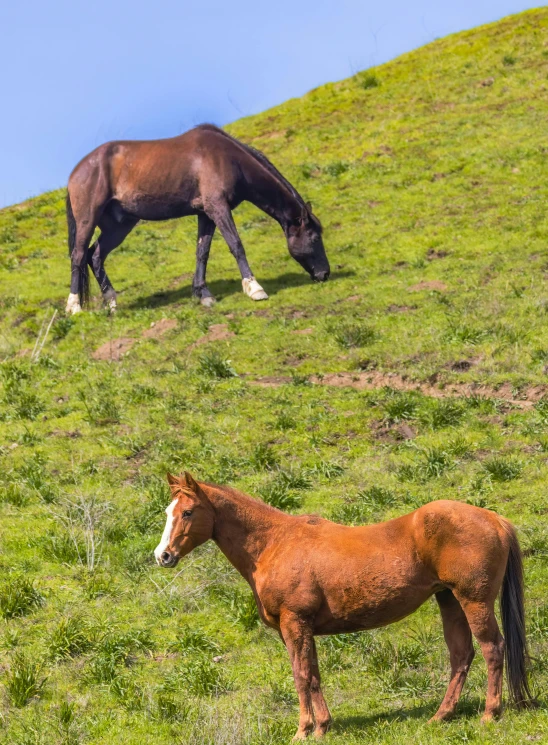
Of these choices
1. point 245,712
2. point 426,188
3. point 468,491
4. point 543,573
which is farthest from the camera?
point 426,188

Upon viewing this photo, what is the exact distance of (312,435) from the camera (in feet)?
52.0

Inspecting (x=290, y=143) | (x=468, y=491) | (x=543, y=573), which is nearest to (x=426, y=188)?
(x=290, y=143)

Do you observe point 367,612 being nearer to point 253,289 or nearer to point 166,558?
point 166,558

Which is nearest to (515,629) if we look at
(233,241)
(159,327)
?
(159,327)

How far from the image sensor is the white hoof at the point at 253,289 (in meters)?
23.4

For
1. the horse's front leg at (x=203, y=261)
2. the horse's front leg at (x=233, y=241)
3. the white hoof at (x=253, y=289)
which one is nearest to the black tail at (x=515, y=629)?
the white hoof at (x=253, y=289)

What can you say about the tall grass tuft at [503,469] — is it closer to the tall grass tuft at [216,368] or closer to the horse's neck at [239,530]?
the horse's neck at [239,530]

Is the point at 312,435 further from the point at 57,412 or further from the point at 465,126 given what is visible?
the point at 465,126

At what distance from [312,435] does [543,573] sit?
18.5 ft

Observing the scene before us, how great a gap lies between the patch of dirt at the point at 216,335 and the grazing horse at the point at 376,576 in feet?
41.5

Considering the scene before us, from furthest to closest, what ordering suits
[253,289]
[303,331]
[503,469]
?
1. [253,289]
2. [303,331]
3. [503,469]

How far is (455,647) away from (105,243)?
19421 millimetres

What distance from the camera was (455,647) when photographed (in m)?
8.09

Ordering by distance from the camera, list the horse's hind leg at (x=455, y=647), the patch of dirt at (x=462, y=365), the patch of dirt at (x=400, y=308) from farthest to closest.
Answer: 1. the patch of dirt at (x=400, y=308)
2. the patch of dirt at (x=462, y=365)
3. the horse's hind leg at (x=455, y=647)
